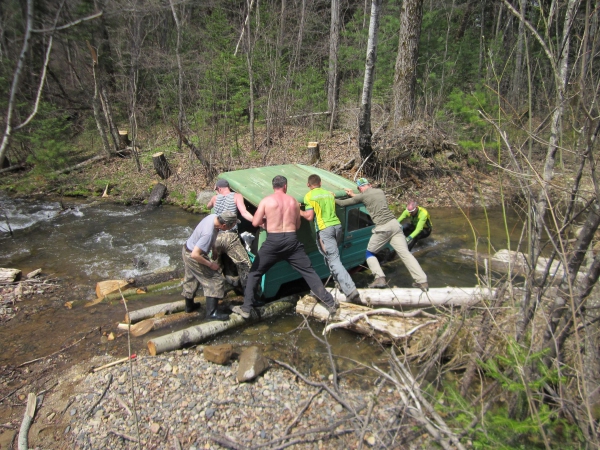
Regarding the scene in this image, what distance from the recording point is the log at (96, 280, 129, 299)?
6.27 m

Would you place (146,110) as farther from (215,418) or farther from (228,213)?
(215,418)

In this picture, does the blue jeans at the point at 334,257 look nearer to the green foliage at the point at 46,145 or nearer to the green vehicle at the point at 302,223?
the green vehicle at the point at 302,223

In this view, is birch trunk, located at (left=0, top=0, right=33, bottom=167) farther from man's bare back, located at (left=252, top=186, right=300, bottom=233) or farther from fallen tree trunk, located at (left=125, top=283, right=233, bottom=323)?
fallen tree trunk, located at (left=125, top=283, right=233, bottom=323)

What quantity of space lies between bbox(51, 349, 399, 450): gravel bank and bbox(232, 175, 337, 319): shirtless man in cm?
120

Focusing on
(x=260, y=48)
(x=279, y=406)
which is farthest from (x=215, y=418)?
(x=260, y=48)

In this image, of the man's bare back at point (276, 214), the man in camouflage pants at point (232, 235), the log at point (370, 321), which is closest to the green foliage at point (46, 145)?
the man in camouflage pants at point (232, 235)

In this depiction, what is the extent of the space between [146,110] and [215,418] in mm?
16946

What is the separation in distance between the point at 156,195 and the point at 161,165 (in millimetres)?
1852

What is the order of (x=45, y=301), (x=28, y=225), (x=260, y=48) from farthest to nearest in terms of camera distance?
1. (x=260, y=48)
2. (x=28, y=225)
3. (x=45, y=301)

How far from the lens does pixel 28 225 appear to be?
1015 cm

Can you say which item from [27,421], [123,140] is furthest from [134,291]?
[123,140]

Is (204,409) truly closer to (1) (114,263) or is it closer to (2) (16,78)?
(2) (16,78)

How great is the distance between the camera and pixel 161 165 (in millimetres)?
13867

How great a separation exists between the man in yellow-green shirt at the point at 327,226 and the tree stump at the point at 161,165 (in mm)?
9680
